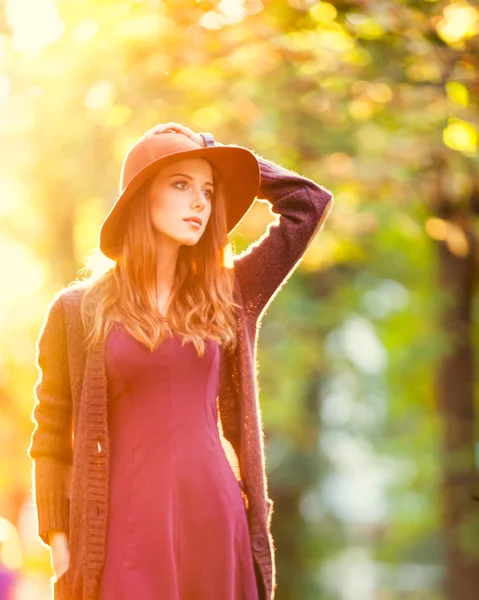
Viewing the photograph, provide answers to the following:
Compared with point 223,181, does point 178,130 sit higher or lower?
higher

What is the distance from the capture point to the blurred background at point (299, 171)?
333 inches

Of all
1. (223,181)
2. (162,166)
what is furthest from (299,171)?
(162,166)

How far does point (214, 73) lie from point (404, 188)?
1.94m

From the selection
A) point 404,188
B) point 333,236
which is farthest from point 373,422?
point 404,188

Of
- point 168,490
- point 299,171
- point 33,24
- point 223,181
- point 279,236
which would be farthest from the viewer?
point 299,171

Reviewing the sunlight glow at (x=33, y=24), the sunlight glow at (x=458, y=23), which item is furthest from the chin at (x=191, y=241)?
the sunlight glow at (x=33, y=24)

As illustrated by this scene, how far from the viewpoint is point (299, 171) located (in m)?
10.1

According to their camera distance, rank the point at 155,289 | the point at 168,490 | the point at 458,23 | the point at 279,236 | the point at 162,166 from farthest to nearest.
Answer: the point at 458,23, the point at 279,236, the point at 155,289, the point at 162,166, the point at 168,490

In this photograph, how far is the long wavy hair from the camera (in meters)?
3.79

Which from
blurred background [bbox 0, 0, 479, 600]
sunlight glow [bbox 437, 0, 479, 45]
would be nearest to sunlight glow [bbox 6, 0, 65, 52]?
blurred background [bbox 0, 0, 479, 600]

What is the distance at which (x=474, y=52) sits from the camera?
782 cm

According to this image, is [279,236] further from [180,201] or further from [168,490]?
[168,490]

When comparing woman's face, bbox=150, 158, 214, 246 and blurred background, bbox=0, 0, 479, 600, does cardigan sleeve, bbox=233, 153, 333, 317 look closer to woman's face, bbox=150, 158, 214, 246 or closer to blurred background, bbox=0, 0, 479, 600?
woman's face, bbox=150, 158, 214, 246

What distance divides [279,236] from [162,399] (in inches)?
31.2
